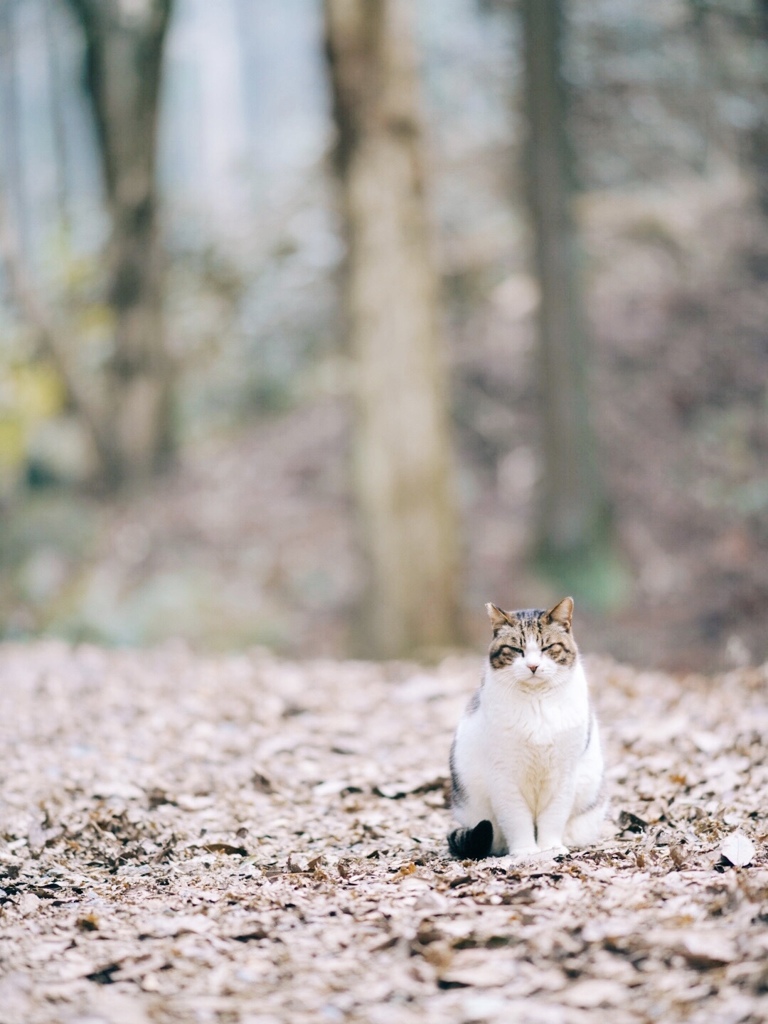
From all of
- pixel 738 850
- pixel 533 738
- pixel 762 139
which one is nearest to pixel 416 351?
pixel 533 738

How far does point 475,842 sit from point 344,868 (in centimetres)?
48

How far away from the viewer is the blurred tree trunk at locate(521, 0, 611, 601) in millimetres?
10648

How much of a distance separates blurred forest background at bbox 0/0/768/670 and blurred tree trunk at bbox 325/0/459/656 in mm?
23

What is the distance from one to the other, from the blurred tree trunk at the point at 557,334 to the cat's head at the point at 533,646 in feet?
22.0

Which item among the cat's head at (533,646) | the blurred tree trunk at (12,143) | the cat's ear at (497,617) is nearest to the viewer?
the cat's head at (533,646)

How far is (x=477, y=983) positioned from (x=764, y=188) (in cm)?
1230

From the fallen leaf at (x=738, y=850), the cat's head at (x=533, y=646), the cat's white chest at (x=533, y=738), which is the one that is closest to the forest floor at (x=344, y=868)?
the fallen leaf at (x=738, y=850)

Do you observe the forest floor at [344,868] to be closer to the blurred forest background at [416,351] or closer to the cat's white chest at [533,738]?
the cat's white chest at [533,738]

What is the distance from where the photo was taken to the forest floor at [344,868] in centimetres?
264

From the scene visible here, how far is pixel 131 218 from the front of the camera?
12992 millimetres

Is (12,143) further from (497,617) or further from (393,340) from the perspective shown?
(497,617)

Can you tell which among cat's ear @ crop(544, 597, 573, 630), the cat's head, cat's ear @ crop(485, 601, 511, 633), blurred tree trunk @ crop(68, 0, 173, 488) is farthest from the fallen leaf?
blurred tree trunk @ crop(68, 0, 173, 488)

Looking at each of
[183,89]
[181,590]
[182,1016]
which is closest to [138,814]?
[182,1016]

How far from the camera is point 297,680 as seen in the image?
716 centimetres
